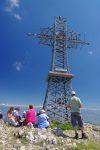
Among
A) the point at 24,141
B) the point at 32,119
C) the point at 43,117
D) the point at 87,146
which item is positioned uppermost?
the point at 43,117

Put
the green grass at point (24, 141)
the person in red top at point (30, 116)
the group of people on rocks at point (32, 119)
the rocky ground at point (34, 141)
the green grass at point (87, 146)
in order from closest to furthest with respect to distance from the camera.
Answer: the rocky ground at point (34, 141) < the green grass at point (24, 141) < the green grass at point (87, 146) < the group of people on rocks at point (32, 119) < the person in red top at point (30, 116)

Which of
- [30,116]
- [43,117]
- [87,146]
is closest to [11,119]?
[30,116]

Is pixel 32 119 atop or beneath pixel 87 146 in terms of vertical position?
atop

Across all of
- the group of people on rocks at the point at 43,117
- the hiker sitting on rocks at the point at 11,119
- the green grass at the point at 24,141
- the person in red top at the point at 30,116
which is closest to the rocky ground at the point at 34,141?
the green grass at the point at 24,141

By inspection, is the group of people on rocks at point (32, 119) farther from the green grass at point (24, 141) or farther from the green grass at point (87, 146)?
the green grass at point (87, 146)

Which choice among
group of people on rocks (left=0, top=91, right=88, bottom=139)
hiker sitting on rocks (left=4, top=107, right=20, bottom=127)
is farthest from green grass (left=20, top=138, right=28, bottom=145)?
hiker sitting on rocks (left=4, top=107, right=20, bottom=127)

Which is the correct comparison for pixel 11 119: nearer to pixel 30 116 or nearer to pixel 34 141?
pixel 30 116

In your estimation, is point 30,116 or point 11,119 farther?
point 11,119

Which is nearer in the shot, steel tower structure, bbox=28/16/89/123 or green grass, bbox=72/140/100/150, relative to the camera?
green grass, bbox=72/140/100/150

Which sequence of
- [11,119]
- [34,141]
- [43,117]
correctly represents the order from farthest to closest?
[11,119] < [43,117] < [34,141]

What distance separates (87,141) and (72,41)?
3500 cm

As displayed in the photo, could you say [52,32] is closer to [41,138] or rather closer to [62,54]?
[62,54]

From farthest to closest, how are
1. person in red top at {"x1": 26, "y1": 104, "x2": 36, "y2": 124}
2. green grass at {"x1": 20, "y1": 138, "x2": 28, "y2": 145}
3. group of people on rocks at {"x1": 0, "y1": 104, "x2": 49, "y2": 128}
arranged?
1. person in red top at {"x1": 26, "y1": 104, "x2": 36, "y2": 124}
2. group of people on rocks at {"x1": 0, "y1": 104, "x2": 49, "y2": 128}
3. green grass at {"x1": 20, "y1": 138, "x2": 28, "y2": 145}

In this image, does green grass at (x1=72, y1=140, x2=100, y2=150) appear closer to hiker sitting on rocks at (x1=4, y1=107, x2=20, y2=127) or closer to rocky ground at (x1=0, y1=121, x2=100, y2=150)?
rocky ground at (x1=0, y1=121, x2=100, y2=150)
